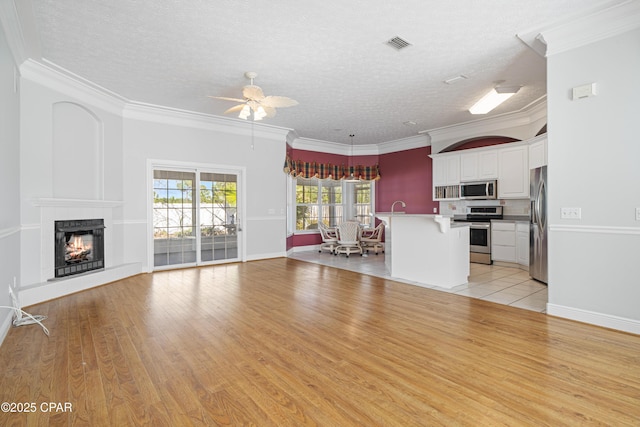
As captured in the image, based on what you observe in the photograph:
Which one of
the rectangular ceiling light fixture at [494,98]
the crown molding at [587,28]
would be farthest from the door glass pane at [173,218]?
the crown molding at [587,28]

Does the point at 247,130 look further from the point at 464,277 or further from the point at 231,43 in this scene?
the point at 464,277

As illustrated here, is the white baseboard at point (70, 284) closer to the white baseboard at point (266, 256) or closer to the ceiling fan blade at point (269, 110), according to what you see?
the white baseboard at point (266, 256)

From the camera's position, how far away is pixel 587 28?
3225 mm

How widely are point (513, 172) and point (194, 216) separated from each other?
21.1 ft

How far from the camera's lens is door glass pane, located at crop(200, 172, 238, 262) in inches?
260

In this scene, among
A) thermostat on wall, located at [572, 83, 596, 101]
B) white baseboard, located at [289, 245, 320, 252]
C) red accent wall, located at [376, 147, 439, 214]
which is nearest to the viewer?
thermostat on wall, located at [572, 83, 596, 101]

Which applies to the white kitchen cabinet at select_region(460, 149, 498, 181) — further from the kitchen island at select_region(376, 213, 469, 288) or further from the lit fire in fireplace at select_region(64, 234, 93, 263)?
the lit fire in fireplace at select_region(64, 234, 93, 263)

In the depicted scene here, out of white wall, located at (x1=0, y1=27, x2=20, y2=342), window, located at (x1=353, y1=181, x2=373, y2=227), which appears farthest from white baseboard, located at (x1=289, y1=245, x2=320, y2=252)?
white wall, located at (x1=0, y1=27, x2=20, y2=342)

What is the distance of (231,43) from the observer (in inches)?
145

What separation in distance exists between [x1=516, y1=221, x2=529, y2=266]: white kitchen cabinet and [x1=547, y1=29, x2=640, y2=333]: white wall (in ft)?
8.94

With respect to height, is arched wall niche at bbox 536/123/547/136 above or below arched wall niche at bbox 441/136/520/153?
below

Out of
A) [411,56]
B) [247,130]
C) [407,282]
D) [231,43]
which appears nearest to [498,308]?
[407,282]

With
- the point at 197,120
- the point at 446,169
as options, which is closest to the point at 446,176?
the point at 446,169

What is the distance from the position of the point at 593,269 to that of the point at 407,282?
236cm
